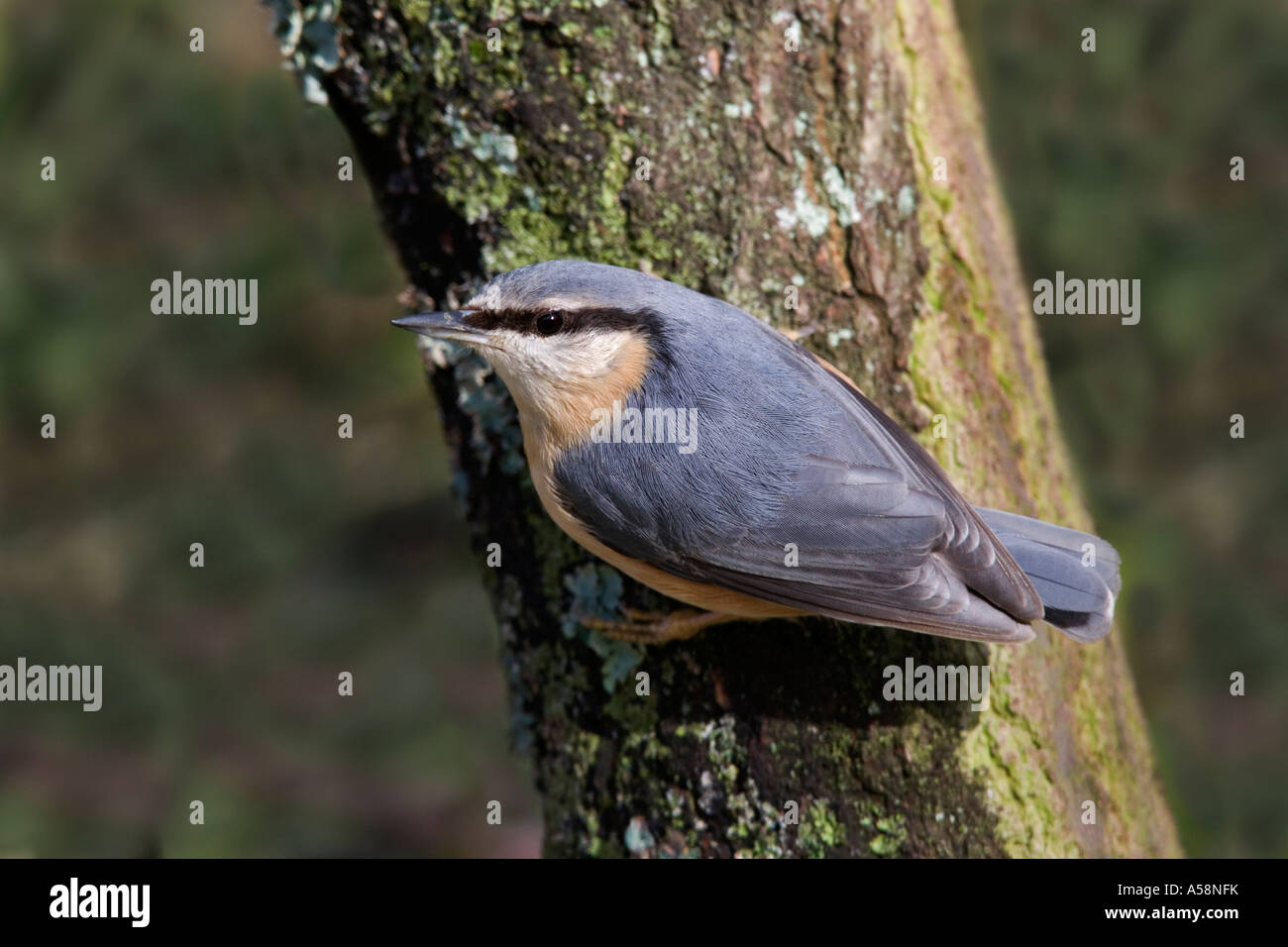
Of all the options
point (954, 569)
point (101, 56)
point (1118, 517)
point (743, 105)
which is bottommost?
point (954, 569)

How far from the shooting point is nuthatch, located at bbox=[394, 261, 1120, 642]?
205 centimetres

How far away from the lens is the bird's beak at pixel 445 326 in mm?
2158

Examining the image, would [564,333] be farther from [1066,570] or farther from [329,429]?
[329,429]

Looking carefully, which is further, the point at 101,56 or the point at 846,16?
the point at 101,56

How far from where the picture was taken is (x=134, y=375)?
14.9ft

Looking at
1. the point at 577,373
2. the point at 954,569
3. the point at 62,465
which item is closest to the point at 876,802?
the point at 954,569

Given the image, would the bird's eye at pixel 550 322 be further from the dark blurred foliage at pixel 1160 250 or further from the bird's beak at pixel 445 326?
the dark blurred foliage at pixel 1160 250

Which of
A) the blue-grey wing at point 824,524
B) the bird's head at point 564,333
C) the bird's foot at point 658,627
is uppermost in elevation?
the bird's head at point 564,333

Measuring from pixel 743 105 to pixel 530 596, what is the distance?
3.58ft

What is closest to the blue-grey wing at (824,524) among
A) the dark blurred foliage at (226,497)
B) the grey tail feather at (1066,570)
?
the grey tail feather at (1066,570)

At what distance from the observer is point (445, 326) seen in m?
2.16
